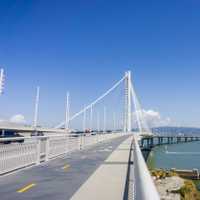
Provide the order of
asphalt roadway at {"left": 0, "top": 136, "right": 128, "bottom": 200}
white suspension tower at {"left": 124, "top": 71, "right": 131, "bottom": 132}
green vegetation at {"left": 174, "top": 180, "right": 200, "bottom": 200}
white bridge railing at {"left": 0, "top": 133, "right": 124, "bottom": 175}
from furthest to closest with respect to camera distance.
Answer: white suspension tower at {"left": 124, "top": 71, "right": 131, "bottom": 132} < green vegetation at {"left": 174, "top": 180, "right": 200, "bottom": 200} < white bridge railing at {"left": 0, "top": 133, "right": 124, "bottom": 175} < asphalt roadway at {"left": 0, "top": 136, "right": 128, "bottom": 200}

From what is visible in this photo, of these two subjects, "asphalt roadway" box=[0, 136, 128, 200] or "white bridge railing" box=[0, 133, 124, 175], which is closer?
"asphalt roadway" box=[0, 136, 128, 200]

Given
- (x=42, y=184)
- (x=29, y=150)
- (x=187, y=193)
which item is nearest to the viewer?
(x=42, y=184)

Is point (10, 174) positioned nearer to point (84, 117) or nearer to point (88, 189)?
point (88, 189)

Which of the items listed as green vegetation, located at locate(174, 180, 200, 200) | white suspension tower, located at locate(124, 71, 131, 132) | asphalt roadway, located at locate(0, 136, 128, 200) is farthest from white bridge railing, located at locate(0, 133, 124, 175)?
white suspension tower, located at locate(124, 71, 131, 132)

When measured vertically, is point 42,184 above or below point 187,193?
above

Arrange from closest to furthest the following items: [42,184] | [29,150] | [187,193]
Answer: [42,184] < [29,150] < [187,193]

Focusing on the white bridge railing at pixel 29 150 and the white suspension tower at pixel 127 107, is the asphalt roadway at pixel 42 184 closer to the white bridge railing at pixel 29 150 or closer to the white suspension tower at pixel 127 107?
the white bridge railing at pixel 29 150

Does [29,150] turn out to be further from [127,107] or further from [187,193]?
[127,107]

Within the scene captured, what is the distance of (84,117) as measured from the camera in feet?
171

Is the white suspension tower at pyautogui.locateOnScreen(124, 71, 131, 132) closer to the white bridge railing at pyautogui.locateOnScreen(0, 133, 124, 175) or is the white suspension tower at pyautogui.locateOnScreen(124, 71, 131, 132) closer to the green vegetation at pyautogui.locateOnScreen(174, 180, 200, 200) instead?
the green vegetation at pyautogui.locateOnScreen(174, 180, 200, 200)

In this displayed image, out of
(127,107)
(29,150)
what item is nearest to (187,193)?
(29,150)

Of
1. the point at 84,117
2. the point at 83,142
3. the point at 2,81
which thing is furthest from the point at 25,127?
the point at 2,81

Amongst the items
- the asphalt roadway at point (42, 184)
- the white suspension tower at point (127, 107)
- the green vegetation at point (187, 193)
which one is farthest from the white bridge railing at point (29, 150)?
the white suspension tower at point (127, 107)

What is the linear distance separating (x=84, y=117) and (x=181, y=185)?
28.1 meters
